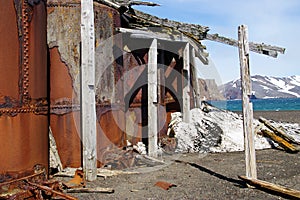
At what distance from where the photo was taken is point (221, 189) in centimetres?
601

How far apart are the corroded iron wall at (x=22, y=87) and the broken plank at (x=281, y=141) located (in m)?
6.80

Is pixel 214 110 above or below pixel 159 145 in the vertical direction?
above

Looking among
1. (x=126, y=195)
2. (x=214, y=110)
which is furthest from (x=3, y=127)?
(x=214, y=110)

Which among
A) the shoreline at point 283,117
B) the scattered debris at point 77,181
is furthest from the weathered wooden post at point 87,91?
the shoreline at point 283,117

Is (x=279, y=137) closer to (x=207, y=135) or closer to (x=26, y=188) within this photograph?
(x=207, y=135)

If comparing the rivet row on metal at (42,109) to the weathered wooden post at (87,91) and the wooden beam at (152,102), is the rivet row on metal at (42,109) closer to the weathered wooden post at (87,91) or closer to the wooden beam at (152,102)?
the weathered wooden post at (87,91)

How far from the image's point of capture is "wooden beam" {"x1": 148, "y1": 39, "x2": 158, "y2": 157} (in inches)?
356

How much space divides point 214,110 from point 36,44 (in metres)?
8.45

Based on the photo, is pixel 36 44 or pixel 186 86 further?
pixel 186 86

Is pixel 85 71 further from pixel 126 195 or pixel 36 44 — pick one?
pixel 126 195

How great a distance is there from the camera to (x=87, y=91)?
6660 mm

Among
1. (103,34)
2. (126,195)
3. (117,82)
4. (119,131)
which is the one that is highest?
(103,34)

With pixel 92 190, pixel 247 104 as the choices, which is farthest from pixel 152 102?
pixel 92 190

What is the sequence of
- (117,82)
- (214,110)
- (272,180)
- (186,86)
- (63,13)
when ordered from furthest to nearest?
1. (214,110)
2. (186,86)
3. (117,82)
4. (63,13)
5. (272,180)
